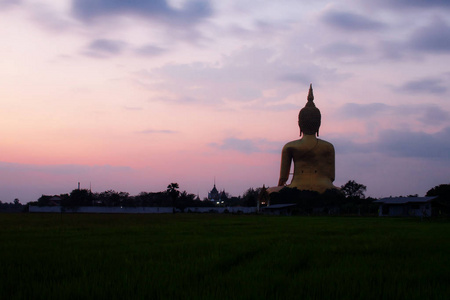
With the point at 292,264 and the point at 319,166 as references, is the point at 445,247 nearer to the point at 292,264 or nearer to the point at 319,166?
the point at 292,264

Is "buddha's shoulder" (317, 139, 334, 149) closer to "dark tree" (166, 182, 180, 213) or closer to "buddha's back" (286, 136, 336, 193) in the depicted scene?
"buddha's back" (286, 136, 336, 193)

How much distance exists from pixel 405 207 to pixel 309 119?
20208 mm

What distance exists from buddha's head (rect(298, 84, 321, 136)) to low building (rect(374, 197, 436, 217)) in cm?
1805

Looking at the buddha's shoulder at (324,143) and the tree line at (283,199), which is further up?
the buddha's shoulder at (324,143)

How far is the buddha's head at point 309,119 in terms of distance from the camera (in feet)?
196

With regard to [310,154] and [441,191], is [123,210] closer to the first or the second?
[310,154]

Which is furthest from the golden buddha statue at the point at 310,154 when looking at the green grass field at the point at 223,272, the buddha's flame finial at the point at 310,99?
the green grass field at the point at 223,272

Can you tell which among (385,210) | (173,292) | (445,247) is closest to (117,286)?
(173,292)

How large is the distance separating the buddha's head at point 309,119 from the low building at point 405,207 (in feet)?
59.2

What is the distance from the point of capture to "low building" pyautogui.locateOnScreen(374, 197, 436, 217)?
132ft

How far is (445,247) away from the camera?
10586 mm

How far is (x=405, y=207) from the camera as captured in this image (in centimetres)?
4234

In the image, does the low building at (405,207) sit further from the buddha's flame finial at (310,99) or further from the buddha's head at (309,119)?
the buddha's flame finial at (310,99)

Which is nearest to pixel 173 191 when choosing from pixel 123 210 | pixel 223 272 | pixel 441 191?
pixel 123 210
